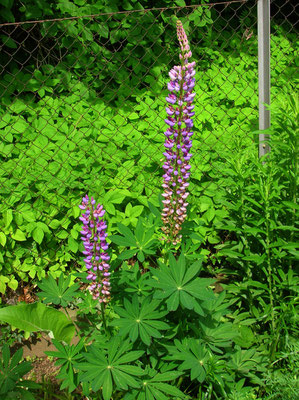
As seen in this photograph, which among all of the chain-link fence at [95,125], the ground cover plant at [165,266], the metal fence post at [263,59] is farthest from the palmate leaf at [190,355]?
the metal fence post at [263,59]

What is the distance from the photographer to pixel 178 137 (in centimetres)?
202

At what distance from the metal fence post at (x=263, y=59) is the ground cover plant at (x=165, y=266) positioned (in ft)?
0.88

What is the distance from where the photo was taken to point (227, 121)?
4176 millimetres

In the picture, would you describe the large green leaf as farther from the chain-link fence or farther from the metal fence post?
the metal fence post

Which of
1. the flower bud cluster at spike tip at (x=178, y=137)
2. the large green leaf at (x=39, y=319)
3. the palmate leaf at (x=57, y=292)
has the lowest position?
the large green leaf at (x=39, y=319)

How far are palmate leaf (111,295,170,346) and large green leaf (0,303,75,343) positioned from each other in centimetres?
66

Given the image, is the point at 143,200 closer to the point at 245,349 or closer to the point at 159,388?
the point at 245,349

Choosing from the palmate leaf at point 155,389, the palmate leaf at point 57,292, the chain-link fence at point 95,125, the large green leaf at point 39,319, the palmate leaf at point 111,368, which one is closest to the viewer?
the palmate leaf at point 111,368

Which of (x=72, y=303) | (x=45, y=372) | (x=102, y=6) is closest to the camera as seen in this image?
(x=45, y=372)

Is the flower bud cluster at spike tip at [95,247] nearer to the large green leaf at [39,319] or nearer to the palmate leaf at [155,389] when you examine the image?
the palmate leaf at [155,389]

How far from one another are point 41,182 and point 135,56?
2085mm

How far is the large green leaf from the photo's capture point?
102 inches

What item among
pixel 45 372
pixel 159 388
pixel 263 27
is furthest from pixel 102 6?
pixel 159 388

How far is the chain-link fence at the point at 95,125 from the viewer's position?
320cm
